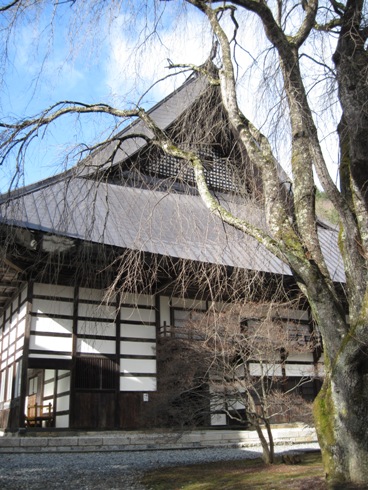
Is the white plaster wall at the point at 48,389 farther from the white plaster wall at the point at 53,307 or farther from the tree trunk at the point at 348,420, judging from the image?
the tree trunk at the point at 348,420

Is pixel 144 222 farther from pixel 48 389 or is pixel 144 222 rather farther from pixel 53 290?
pixel 48 389

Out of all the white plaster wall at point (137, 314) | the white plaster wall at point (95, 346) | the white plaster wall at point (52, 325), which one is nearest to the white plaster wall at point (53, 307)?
the white plaster wall at point (52, 325)

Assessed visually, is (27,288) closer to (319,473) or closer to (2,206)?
(2,206)

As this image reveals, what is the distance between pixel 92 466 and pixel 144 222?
3.73 metres

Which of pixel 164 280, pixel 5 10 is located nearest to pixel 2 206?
pixel 5 10

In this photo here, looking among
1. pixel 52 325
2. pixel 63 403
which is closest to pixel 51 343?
pixel 52 325

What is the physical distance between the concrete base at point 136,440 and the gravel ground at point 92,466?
0.32 m

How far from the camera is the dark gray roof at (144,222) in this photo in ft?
17.4

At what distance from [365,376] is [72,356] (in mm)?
7826

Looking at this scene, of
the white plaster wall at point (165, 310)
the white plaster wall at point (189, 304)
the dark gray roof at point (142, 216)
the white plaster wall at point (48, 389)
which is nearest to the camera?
the dark gray roof at point (142, 216)

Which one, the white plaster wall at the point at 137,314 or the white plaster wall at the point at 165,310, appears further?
the white plaster wall at the point at 165,310

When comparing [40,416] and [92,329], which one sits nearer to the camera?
[92,329]

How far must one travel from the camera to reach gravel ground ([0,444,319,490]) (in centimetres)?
539

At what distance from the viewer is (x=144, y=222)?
5.26 meters
